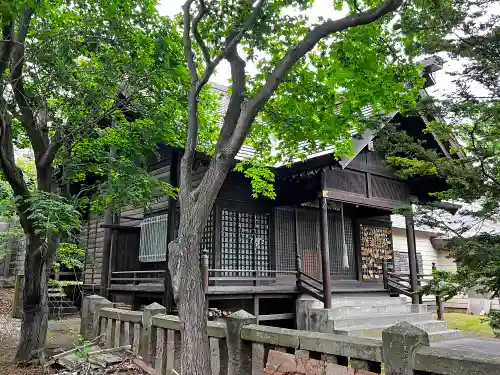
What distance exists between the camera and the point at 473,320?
14.2 meters

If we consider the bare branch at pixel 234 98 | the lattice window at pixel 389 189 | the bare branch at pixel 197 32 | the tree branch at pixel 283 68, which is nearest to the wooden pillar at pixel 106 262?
the lattice window at pixel 389 189

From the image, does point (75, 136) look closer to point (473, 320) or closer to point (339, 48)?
point (339, 48)

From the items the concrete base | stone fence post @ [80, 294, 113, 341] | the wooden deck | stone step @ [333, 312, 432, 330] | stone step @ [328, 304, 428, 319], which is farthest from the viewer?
stone step @ [328, 304, 428, 319]

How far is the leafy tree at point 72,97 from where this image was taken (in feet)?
21.4

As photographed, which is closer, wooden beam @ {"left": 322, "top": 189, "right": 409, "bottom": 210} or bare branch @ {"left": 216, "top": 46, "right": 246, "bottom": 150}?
bare branch @ {"left": 216, "top": 46, "right": 246, "bottom": 150}

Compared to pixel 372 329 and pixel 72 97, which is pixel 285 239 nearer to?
pixel 372 329

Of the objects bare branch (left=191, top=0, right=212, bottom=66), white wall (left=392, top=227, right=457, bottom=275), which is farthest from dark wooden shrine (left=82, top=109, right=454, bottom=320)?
bare branch (left=191, top=0, right=212, bottom=66)

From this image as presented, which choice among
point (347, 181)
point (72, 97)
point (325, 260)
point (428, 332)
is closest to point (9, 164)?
point (72, 97)

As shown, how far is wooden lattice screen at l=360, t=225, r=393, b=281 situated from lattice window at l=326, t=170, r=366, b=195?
116 inches

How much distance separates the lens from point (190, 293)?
3.81 meters

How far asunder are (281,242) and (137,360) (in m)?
6.53

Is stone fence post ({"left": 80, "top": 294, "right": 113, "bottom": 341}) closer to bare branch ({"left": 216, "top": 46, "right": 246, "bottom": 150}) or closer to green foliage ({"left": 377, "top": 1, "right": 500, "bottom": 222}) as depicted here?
bare branch ({"left": 216, "top": 46, "right": 246, "bottom": 150})

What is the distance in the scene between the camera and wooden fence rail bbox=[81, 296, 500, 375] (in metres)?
2.73

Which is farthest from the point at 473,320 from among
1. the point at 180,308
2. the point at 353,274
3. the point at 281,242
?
the point at 180,308
